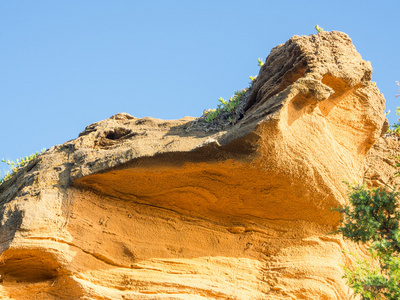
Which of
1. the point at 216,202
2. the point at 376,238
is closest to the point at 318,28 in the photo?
the point at 216,202

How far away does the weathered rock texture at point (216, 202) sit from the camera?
326 inches

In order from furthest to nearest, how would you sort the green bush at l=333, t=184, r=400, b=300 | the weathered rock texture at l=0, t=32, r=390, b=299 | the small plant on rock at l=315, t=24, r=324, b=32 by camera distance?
the small plant on rock at l=315, t=24, r=324, b=32
the weathered rock texture at l=0, t=32, r=390, b=299
the green bush at l=333, t=184, r=400, b=300

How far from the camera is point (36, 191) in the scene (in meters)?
8.88

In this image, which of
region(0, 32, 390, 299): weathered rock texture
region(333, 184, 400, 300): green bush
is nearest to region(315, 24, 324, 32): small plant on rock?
region(0, 32, 390, 299): weathered rock texture

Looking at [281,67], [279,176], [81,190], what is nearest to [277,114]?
[279,176]

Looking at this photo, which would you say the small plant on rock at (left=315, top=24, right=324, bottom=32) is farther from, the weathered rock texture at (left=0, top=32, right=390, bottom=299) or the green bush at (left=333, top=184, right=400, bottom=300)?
the green bush at (left=333, top=184, right=400, bottom=300)

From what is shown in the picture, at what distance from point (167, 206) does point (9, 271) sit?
3060 mm

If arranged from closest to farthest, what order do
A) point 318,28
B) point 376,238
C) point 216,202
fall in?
point 376,238
point 216,202
point 318,28

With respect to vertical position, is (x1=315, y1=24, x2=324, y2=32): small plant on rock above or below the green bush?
above

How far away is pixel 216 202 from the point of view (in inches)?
364

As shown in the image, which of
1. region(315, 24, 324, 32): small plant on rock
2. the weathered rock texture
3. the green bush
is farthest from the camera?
region(315, 24, 324, 32): small plant on rock

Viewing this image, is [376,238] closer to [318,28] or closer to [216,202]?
[216,202]

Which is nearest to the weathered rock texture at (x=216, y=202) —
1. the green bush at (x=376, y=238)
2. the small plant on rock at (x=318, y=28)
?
the small plant on rock at (x=318, y=28)

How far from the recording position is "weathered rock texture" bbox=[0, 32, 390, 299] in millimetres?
8273
